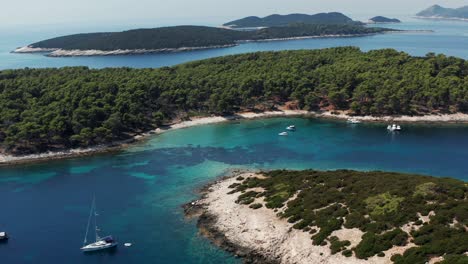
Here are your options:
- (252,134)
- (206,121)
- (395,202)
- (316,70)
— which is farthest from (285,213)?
(316,70)

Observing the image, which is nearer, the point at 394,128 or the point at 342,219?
the point at 342,219

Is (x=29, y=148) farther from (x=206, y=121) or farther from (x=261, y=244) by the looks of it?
(x=261, y=244)

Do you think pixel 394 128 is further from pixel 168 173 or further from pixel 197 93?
pixel 168 173

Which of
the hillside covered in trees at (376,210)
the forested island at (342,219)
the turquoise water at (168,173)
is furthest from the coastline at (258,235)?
the turquoise water at (168,173)

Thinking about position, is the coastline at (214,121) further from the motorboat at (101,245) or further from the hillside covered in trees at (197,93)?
the motorboat at (101,245)

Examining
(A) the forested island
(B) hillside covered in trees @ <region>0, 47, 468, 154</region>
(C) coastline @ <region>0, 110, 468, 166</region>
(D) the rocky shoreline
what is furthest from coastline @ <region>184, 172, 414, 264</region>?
(B) hillside covered in trees @ <region>0, 47, 468, 154</region>

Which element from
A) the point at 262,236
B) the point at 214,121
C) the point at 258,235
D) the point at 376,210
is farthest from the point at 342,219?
the point at 214,121

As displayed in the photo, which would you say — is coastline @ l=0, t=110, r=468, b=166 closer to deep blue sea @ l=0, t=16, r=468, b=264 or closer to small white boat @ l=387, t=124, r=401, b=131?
deep blue sea @ l=0, t=16, r=468, b=264
